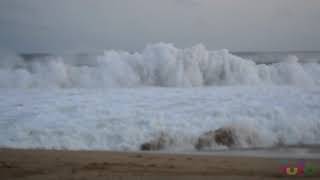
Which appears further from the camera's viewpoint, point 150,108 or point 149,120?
point 150,108

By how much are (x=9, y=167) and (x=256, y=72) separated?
8.51m

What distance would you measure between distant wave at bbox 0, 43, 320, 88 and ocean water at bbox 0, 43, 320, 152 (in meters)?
0.03

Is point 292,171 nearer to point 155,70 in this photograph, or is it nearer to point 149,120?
point 149,120

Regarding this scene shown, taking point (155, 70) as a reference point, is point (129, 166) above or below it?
below

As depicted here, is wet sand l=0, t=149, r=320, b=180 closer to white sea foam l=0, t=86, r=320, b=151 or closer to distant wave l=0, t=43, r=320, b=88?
white sea foam l=0, t=86, r=320, b=151

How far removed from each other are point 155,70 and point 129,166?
7.84 meters

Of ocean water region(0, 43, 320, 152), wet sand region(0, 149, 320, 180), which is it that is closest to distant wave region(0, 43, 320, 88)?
ocean water region(0, 43, 320, 152)

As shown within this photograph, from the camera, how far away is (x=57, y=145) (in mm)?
4863

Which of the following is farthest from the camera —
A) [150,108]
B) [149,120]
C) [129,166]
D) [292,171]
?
[150,108]

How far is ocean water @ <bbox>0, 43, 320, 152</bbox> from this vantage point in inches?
198

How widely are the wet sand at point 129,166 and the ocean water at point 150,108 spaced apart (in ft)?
2.84

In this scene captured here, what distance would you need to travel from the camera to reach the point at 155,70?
11234 millimetres

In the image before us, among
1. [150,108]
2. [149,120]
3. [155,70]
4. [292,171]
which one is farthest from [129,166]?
[155,70]

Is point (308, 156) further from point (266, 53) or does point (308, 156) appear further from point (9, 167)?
point (266, 53)
